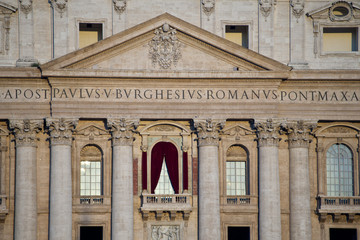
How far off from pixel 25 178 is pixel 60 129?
10.5 feet

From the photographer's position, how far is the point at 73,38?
165 ft

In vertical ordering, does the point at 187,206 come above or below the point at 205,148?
below

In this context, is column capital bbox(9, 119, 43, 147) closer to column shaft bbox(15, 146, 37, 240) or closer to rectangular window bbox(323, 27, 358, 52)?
column shaft bbox(15, 146, 37, 240)

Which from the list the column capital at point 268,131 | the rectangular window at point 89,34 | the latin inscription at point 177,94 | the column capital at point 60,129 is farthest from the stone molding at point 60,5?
the column capital at point 268,131

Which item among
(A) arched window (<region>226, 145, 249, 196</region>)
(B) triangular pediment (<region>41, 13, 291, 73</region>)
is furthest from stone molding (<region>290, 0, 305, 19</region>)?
(A) arched window (<region>226, 145, 249, 196</region>)

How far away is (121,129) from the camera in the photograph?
159ft

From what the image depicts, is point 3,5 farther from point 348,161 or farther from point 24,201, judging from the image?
point 348,161

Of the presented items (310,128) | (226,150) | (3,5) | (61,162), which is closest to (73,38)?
(3,5)

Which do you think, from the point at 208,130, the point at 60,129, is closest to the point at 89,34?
the point at 60,129

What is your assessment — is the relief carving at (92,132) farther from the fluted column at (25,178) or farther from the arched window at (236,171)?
the arched window at (236,171)

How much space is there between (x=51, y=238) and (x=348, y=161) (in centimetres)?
1699

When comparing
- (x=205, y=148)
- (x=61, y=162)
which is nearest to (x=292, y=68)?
(x=205, y=148)

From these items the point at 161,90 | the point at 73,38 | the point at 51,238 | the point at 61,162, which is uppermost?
the point at 73,38

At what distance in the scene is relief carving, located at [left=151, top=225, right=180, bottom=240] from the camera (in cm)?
4869
